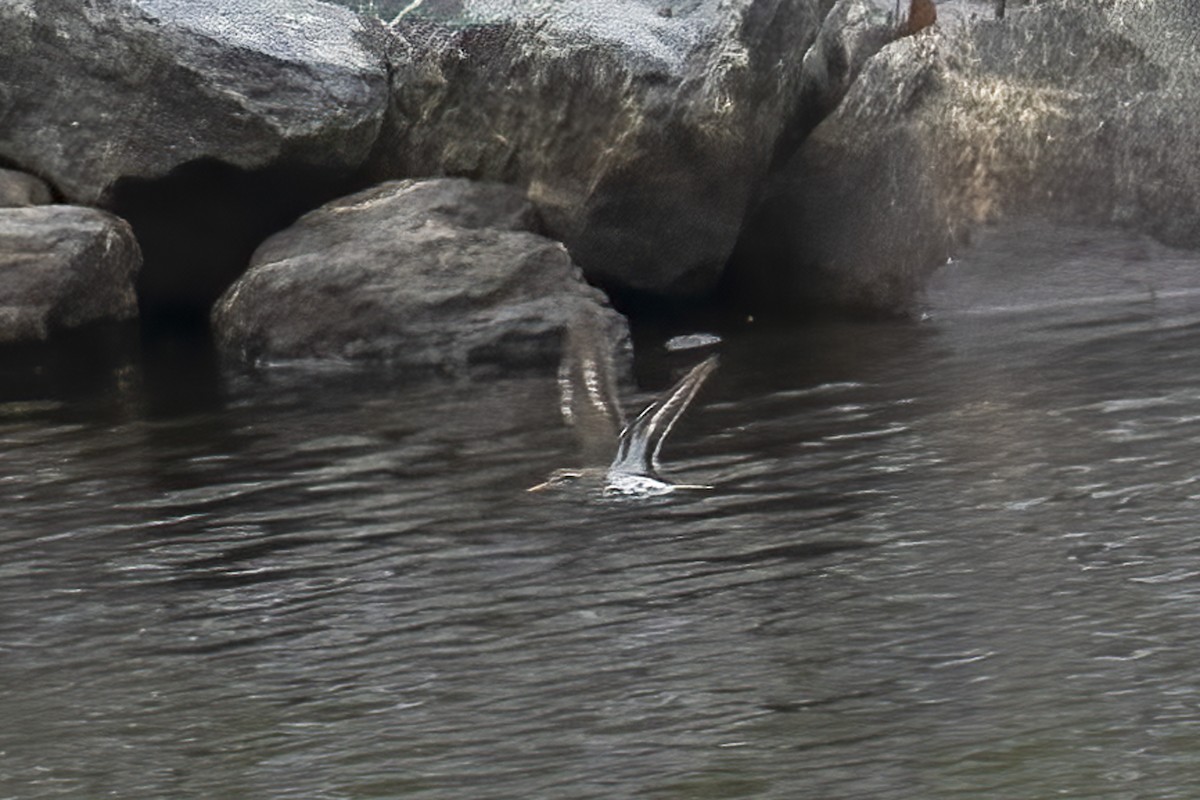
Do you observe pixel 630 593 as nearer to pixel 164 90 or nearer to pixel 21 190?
pixel 164 90

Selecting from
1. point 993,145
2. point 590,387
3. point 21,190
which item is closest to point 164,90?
point 21,190

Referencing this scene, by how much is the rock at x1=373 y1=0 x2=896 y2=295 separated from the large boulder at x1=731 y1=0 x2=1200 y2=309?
43 centimetres

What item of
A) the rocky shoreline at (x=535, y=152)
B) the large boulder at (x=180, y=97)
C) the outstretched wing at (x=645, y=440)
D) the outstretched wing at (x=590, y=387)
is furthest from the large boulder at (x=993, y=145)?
the outstretched wing at (x=645, y=440)

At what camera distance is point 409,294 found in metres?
10.7

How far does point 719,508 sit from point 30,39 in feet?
19.5

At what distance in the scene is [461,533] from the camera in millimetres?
6750

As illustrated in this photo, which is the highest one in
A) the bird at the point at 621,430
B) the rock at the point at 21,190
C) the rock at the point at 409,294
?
the rock at the point at 21,190

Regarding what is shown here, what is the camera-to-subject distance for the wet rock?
11305 mm

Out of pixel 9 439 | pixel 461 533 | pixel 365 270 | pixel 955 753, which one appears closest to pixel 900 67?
pixel 365 270

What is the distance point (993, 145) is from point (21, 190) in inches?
191

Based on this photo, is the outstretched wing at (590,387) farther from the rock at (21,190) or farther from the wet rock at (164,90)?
the rock at (21,190)

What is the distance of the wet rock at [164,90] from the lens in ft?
37.1

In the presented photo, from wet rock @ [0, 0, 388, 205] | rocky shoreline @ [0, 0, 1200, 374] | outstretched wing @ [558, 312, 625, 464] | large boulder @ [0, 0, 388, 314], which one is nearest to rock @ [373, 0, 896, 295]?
rocky shoreline @ [0, 0, 1200, 374]

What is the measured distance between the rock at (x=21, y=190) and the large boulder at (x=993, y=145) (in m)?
3.77
